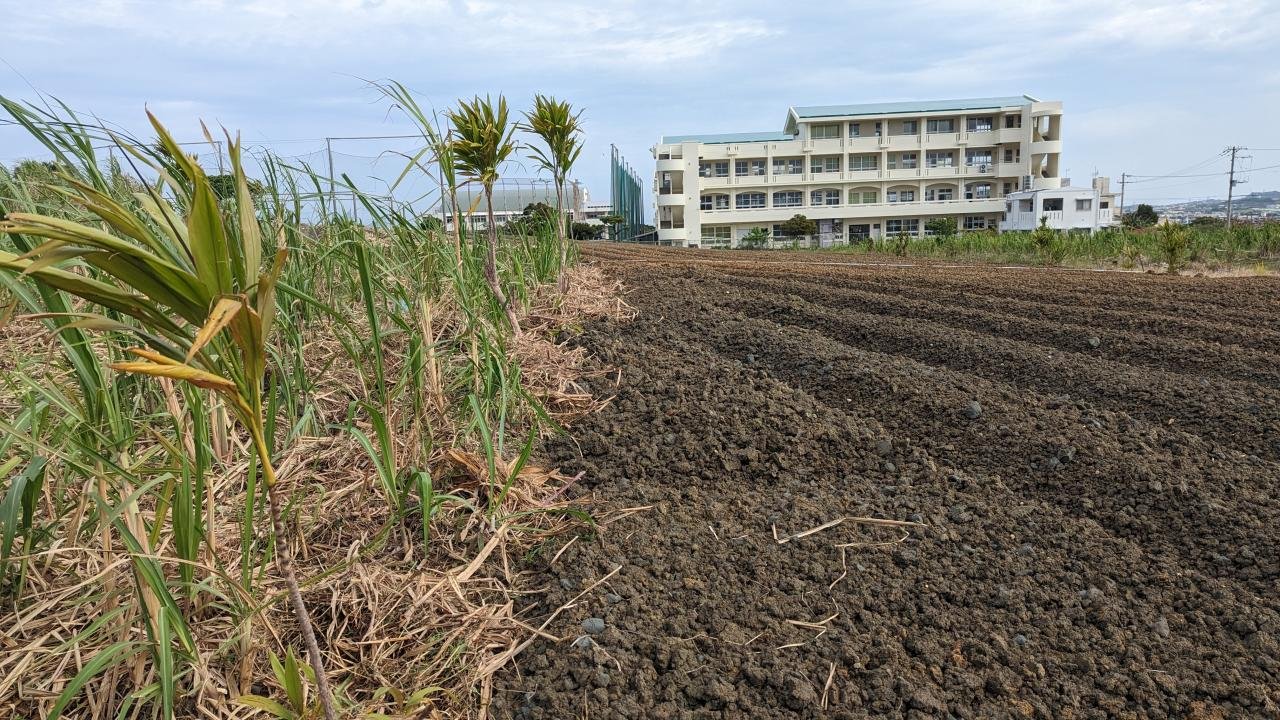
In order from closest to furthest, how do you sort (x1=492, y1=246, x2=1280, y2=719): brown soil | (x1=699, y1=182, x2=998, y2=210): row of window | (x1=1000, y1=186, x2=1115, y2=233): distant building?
(x1=492, y1=246, x2=1280, y2=719): brown soil
(x1=1000, y1=186, x2=1115, y2=233): distant building
(x1=699, y1=182, x2=998, y2=210): row of window

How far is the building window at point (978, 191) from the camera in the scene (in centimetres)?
3900

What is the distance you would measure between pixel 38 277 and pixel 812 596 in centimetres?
151

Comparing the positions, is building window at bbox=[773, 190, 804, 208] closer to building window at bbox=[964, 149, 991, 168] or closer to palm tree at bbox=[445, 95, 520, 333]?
building window at bbox=[964, 149, 991, 168]

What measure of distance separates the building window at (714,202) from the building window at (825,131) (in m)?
5.46

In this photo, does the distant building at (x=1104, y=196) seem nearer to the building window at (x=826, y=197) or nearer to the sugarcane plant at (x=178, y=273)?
the building window at (x=826, y=197)

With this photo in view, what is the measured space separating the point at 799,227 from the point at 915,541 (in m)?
36.2

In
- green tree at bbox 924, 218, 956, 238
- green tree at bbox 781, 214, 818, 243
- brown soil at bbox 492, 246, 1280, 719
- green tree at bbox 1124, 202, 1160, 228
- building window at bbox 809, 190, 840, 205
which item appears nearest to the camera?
brown soil at bbox 492, 246, 1280, 719

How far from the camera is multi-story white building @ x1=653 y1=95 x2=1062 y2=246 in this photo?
38.4 m

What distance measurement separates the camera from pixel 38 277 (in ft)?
2.62

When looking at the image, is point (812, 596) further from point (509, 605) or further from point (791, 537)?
point (509, 605)

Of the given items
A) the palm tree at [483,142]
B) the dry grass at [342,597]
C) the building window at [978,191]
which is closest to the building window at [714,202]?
the building window at [978,191]

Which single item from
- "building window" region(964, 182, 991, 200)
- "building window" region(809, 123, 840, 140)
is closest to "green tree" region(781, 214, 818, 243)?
"building window" region(809, 123, 840, 140)

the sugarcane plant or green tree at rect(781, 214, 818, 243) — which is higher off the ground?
green tree at rect(781, 214, 818, 243)

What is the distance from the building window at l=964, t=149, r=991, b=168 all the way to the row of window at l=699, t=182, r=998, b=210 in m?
1.05
